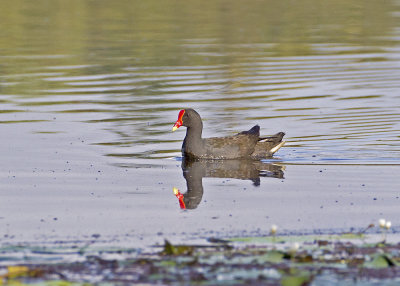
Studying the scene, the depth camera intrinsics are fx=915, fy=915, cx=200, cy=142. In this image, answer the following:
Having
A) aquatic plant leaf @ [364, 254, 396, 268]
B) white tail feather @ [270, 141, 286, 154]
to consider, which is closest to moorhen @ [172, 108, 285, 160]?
white tail feather @ [270, 141, 286, 154]

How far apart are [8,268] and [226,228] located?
123 inches

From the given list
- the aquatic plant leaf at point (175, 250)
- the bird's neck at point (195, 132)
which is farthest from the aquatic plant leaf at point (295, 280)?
the bird's neck at point (195, 132)

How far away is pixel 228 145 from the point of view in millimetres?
15938

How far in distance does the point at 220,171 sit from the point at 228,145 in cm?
120

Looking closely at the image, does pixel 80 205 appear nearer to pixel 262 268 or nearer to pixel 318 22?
pixel 262 268

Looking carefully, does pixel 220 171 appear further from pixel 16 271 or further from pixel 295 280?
pixel 295 280

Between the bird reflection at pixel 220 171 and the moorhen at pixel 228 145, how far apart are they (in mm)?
138

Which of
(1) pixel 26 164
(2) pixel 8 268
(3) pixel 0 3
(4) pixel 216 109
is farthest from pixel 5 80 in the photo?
(3) pixel 0 3

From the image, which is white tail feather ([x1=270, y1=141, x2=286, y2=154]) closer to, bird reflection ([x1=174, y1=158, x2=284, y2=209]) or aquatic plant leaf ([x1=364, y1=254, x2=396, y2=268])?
bird reflection ([x1=174, y1=158, x2=284, y2=209])

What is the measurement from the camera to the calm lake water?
1119 centimetres

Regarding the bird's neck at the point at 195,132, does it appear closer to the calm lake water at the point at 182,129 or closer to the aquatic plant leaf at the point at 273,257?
the calm lake water at the point at 182,129

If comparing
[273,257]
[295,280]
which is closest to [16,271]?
[273,257]

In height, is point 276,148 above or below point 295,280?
above

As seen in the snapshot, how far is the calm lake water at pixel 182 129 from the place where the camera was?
11188 millimetres
